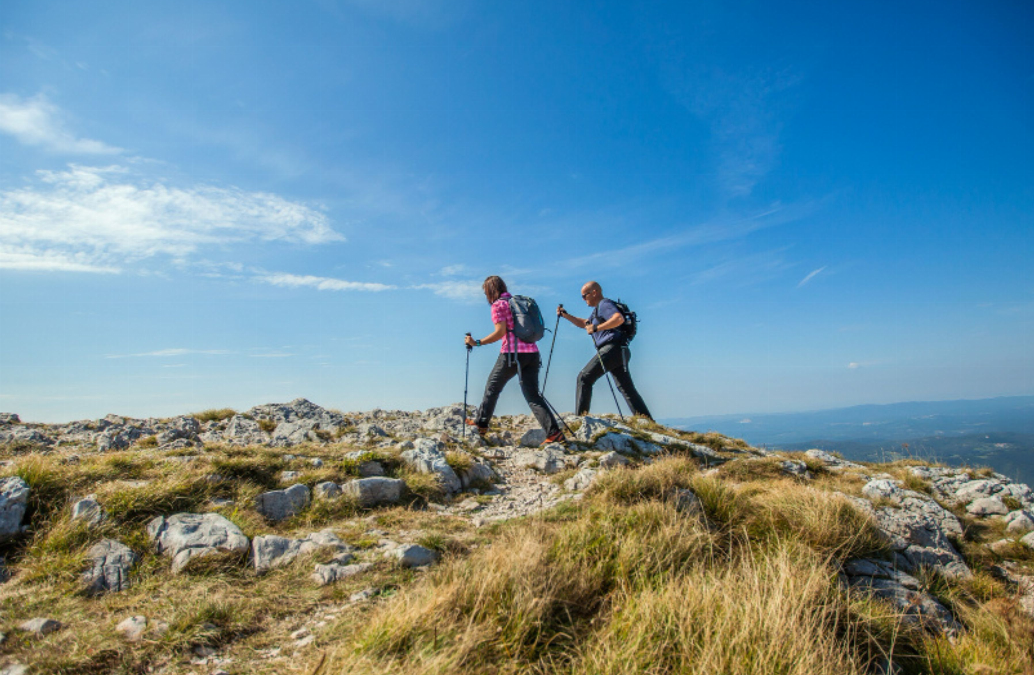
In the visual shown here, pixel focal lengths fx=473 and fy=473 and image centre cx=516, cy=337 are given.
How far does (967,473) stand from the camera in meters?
9.73

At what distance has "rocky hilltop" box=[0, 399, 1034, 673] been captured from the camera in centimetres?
307

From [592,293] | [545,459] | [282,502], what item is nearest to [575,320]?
[592,293]

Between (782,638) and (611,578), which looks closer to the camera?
(782,638)

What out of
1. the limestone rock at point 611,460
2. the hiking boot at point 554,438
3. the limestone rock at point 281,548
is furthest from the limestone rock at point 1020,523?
the limestone rock at point 281,548

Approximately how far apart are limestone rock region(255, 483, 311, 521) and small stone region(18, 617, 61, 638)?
2.32m

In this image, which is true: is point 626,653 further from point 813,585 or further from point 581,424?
point 581,424

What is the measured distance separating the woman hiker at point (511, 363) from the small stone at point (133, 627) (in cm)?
675

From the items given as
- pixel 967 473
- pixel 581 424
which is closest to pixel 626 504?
pixel 581 424

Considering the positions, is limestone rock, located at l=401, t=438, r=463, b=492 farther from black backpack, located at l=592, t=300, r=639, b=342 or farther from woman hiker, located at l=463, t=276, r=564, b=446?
black backpack, located at l=592, t=300, r=639, b=342

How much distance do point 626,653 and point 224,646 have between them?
270 centimetres

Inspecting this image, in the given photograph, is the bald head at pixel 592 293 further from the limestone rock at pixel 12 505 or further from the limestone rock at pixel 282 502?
the limestone rock at pixel 12 505

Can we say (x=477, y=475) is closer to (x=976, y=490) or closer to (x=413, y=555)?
(x=413, y=555)

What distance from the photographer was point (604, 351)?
1162cm

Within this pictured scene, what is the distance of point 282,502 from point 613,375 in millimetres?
7967
